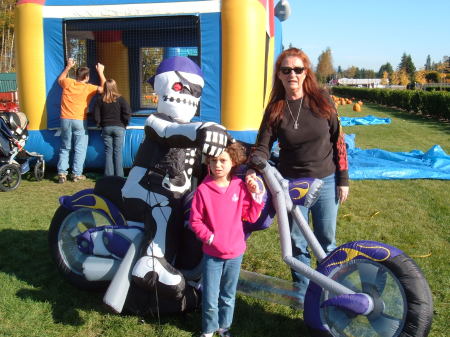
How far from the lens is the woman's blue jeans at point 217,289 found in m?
2.49

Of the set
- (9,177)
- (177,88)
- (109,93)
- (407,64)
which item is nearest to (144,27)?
(109,93)

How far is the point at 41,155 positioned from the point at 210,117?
8.15 ft

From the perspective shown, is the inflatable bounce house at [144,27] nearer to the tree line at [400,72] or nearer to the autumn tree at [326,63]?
the tree line at [400,72]

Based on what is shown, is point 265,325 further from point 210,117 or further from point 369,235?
point 210,117

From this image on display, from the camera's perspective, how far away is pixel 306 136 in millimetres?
2662

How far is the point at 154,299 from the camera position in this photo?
2783mm

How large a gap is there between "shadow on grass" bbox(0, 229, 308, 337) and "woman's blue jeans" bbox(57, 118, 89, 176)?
8.61ft

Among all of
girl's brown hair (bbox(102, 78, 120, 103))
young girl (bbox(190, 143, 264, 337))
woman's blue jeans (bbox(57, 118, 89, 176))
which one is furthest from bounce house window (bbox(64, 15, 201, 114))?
young girl (bbox(190, 143, 264, 337))

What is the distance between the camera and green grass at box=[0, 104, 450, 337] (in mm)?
2783

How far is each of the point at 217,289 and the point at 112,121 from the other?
168 inches

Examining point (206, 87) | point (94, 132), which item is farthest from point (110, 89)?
point (206, 87)

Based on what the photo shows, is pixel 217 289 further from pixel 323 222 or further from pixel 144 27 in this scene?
pixel 144 27

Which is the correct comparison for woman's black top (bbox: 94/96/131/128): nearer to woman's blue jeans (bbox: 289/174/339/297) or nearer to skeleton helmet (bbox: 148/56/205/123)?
skeleton helmet (bbox: 148/56/205/123)

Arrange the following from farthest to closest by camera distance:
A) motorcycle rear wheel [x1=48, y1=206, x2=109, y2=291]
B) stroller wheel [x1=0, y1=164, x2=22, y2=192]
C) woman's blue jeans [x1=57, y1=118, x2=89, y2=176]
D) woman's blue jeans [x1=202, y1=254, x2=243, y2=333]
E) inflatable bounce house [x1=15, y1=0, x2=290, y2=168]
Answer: woman's blue jeans [x1=57, y1=118, x2=89, y2=176] < inflatable bounce house [x1=15, y1=0, x2=290, y2=168] < stroller wheel [x1=0, y1=164, x2=22, y2=192] < motorcycle rear wheel [x1=48, y1=206, x2=109, y2=291] < woman's blue jeans [x1=202, y1=254, x2=243, y2=333]
